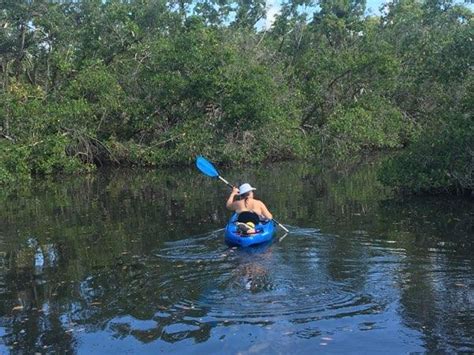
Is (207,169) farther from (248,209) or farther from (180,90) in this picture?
(180,90)

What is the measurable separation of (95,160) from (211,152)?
6132 millimetres

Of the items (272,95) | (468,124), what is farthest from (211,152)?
(468,124)

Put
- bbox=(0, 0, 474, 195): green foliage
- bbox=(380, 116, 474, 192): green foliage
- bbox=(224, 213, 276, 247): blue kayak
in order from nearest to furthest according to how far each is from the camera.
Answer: bbox=(224, 213, 276, 247): blue kayak < bbox=(380, 116, 474, 192): green foliage < bbox=(0, 0, 474, 195): green foliage

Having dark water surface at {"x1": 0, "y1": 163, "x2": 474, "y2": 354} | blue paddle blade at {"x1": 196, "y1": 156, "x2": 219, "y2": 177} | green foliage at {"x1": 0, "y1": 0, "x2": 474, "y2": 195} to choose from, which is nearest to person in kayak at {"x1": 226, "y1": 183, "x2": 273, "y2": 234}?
dark water surface at {"x1": 0, "y1": 163, "x2": 474, "y2": 354}

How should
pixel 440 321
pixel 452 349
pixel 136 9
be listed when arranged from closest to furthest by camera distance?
pixel 452 349, pixel 440 321, pixel 136 9

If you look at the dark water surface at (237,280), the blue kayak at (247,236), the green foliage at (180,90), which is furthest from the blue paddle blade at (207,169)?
the green foliage at (180,90)

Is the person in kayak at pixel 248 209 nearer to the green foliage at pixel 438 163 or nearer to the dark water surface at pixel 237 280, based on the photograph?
the dark water surface at pixel 237 280

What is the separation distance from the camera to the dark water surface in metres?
6.25

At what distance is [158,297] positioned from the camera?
25.2ft

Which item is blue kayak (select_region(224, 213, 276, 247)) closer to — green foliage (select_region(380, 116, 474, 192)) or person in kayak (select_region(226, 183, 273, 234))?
person in kayak (select_region(226, 183, 273, 234))

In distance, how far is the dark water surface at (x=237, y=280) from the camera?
6250mm

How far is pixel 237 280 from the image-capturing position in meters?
8.37

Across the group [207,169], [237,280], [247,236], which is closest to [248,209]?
[247,236]

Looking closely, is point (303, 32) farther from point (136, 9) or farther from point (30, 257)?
point (30, 257)
